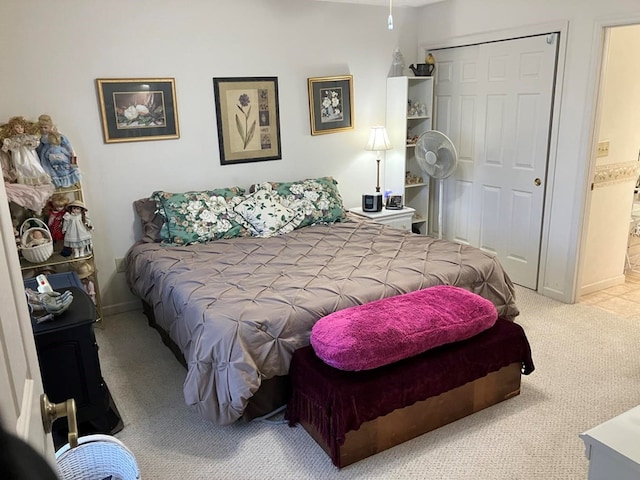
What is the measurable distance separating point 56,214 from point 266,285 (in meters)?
1.66

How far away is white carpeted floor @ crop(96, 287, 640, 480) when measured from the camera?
7.31ft

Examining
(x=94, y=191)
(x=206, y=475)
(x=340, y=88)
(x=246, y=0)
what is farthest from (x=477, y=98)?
(x=206, y=475)

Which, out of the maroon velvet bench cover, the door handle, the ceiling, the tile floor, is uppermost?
the ceiling

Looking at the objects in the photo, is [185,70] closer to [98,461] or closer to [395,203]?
[395,203]

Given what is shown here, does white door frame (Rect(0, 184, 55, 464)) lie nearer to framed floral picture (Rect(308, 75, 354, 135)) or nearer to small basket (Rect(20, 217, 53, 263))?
small basket (Rect(20, 217, 53, 263))

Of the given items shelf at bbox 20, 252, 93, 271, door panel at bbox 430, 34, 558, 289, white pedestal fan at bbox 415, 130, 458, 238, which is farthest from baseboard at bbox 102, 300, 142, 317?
door panel at bbox 430, 34, 558, 289

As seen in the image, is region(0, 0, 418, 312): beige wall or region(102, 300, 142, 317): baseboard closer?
region(0, 0, 418, 312): beige wall

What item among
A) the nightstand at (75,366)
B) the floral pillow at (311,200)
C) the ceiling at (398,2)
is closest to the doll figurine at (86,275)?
the nightstand at (75,366)

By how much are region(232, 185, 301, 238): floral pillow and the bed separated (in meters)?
0.06

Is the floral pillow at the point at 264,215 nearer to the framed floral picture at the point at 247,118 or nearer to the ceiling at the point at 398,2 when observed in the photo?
the framed floral picture at the point at 247,118

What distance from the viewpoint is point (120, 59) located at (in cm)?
361

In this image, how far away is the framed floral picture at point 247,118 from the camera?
4.05m

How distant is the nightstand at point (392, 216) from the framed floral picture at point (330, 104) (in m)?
0.78

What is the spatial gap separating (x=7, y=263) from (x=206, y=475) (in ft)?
5.28
